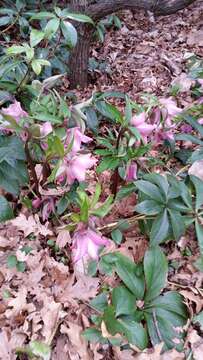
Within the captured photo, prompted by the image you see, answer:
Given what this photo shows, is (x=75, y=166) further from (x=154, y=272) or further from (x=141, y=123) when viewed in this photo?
(x=154, y=272)

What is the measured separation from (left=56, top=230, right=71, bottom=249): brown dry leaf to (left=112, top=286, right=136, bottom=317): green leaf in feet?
0.92

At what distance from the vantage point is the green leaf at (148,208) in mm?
1277

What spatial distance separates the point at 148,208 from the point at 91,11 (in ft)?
3.58

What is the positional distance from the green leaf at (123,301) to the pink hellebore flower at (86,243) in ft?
0.64

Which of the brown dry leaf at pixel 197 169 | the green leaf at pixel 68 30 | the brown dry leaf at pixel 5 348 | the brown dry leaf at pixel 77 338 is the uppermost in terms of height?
the green leaf at pixel 68 30

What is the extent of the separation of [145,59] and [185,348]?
1751mm

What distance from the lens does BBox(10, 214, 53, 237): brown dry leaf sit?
1422 mm

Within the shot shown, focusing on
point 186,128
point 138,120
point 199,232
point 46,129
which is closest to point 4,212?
point 46,129

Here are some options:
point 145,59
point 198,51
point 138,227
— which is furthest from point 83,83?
point 138,227

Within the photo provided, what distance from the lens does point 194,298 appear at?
1316 mm

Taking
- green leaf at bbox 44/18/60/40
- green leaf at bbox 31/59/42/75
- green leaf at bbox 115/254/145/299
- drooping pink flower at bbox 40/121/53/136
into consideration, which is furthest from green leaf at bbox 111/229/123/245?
green leaf at bbox 44/18/60/40

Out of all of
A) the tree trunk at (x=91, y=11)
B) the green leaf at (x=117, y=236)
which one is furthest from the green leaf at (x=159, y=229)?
the tree trunk at (x=91, y=11)

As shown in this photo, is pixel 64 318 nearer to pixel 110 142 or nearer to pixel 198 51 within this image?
pixel 110 142

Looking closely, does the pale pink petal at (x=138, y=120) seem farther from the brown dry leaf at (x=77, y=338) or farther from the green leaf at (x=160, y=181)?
the brown dry leaf at (x=77, y=338)
